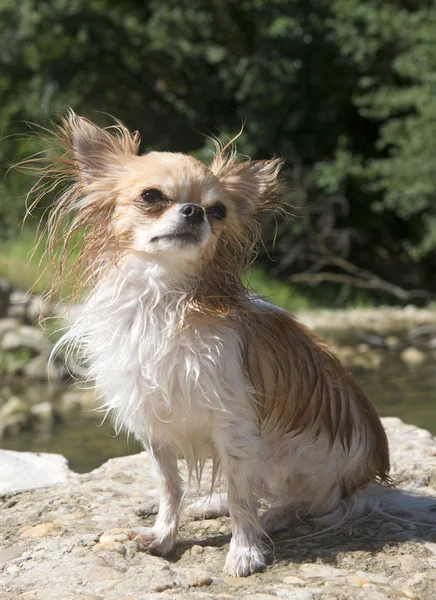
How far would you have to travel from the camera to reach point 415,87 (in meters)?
13.1

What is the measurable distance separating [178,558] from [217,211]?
146 cm

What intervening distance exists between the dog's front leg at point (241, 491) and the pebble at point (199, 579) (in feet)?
0.40

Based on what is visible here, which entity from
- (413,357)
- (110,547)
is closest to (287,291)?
(413,357)

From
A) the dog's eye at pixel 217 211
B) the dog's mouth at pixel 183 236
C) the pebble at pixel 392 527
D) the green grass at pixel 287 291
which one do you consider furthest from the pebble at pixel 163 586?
the green grass at pixel 287 291

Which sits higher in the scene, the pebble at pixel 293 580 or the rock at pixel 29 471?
the rock at pixel 29 471

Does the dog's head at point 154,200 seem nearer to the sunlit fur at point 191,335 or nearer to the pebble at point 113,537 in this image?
the sunlit fur at point 191,335

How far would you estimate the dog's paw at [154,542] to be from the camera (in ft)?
11.6

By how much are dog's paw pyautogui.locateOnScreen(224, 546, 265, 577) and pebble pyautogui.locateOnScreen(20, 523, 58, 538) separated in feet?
2.91

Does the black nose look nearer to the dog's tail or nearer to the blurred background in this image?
the dog's tail

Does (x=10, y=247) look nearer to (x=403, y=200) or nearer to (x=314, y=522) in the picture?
(x=403, y=200)

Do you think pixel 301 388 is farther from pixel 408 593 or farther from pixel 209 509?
pixel 408 593

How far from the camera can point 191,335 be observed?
331cm

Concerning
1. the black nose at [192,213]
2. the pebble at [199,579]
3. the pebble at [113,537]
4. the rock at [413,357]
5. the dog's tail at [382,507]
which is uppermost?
the rock at [413,357]

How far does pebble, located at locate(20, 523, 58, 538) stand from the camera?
375 centimetres
